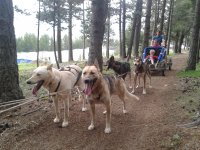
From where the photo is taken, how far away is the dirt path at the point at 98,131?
16.5 feet

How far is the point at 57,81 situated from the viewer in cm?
577

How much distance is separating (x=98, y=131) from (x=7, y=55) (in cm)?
338

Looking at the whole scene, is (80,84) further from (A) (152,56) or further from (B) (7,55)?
(A) (152,56)

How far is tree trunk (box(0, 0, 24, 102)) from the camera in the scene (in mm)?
6809

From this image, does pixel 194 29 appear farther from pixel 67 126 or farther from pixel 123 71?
pixel 67 126

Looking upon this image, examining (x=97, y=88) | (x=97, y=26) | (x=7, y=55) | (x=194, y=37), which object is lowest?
(x=97, y=88)

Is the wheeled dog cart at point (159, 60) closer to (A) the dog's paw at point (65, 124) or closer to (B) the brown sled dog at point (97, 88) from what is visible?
(B) the brown sled dog at point (97, 88)

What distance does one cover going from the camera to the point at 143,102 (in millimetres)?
8227

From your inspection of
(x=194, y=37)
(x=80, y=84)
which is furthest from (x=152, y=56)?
(x=80, y=84)

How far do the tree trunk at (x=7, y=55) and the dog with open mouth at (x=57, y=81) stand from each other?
158 centimetres

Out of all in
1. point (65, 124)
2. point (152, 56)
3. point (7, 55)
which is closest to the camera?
point (65, 124)

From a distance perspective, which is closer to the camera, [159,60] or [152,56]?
[159,60]

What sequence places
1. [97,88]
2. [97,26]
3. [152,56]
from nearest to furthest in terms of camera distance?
1. [97,88]
2. [97,26]
3. [152,56]

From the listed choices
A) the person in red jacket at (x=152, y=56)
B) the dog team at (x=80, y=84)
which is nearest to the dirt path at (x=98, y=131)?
the dog team at (x=80, y=84)
